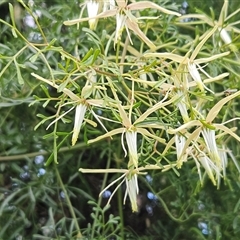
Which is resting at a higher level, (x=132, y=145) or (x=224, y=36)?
(x=224, y=36)

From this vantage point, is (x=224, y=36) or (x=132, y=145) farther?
(x=224, y=36)

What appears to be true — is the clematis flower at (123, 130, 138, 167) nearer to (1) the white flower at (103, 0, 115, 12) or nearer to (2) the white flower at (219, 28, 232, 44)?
(1) the white flower at (103, 0, 115, 12)

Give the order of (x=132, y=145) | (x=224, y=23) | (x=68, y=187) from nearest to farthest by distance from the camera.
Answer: (x=132, y=145) → (x=224, y=23) → (x=68, y=187)

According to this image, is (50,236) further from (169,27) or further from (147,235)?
(169,27)

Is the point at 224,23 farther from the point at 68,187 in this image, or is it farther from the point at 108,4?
the point at 68,187

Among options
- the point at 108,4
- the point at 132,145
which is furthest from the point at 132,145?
the point at 108,4

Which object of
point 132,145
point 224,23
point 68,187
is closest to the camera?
point 132,145

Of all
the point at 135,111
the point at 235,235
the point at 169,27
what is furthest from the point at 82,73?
the point at 235,235

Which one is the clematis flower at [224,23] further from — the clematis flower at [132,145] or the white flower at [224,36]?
the clematis flower at [132,145]
